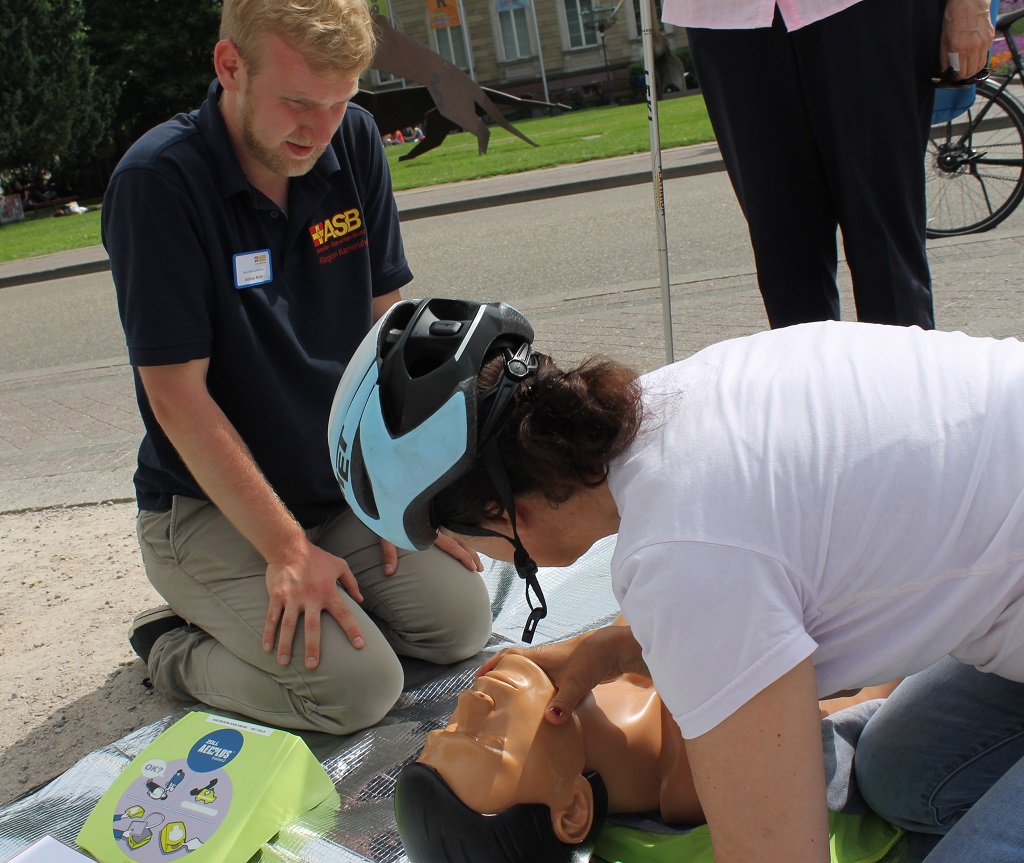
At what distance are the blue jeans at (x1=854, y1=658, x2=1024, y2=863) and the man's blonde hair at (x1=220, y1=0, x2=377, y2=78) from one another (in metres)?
1.74

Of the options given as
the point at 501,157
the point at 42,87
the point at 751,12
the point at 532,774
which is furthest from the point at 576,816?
the point at 42,87

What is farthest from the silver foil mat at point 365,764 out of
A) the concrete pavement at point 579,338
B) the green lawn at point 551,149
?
the green lawn at point 551,149

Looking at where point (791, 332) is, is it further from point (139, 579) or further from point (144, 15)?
point (144, 15)

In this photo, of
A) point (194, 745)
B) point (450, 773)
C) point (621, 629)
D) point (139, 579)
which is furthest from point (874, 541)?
point (139, 579)

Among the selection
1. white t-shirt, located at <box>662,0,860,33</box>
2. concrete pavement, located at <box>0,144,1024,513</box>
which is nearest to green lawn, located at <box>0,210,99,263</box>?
concrete pavement, located at <box>0,144,1024,513</box>

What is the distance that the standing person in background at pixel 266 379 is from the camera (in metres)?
2.46

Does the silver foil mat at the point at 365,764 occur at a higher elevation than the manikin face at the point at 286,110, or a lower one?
lower

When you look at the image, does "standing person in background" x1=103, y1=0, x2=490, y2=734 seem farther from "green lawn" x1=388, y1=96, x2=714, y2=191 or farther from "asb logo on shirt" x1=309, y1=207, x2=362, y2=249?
"green lawn" x1=388, y1=96, x2=714, y2=191

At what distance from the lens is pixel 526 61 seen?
1658 inches

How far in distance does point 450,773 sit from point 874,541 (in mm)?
830

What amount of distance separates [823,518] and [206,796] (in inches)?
55.0

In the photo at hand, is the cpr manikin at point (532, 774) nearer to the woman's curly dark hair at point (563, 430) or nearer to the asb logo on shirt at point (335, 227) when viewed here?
the woman's curly dark hair at point (563, 430)

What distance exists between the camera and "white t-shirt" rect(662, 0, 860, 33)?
277 cm

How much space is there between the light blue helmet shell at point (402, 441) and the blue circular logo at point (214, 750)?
0.81 m
